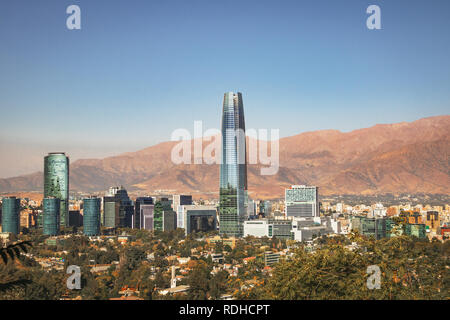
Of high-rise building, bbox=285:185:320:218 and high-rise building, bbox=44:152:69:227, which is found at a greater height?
high-rise building, bbox=44:152:69:227

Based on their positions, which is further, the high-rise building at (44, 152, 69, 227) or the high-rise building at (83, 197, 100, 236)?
the high-rise building at (44, 152, 69, 227)

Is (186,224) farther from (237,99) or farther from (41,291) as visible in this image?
(41,291)

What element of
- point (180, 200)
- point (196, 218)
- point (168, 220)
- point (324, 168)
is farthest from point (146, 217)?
point (324, 168)

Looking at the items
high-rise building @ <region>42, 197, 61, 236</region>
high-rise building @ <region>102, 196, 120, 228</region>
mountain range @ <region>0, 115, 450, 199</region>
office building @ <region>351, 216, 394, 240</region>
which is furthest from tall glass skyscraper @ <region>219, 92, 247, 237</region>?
mountain range @ <region>0, 115, 450, 199</region>

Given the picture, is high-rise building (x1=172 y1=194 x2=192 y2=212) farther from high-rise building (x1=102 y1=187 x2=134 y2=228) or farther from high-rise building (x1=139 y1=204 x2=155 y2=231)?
high-rise building (x1=102 y1=187 x2=134 y2=228)

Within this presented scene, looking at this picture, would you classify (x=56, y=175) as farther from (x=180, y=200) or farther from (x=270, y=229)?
(x=270, y=229)

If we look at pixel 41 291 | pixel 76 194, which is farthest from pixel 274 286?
pixel 76 194
